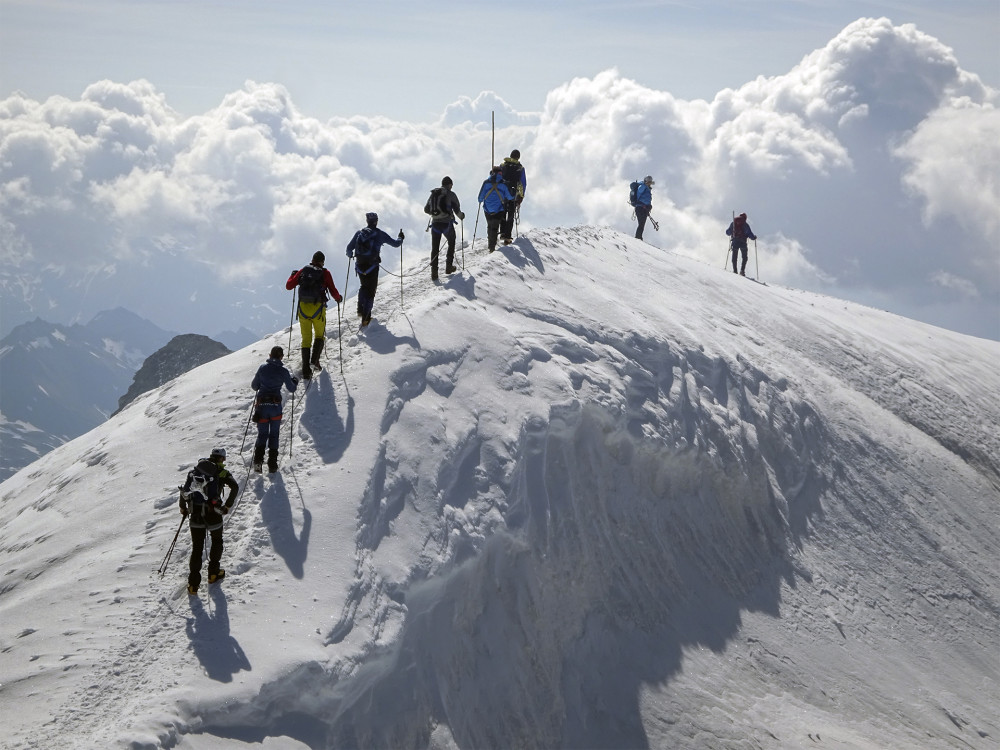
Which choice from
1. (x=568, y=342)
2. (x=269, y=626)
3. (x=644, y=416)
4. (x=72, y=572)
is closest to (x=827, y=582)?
(x=644, y=416)

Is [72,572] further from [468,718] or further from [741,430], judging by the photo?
[741,430]

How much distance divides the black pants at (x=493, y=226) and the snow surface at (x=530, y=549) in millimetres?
524

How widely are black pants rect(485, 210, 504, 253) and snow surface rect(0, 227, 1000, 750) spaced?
1.72ft

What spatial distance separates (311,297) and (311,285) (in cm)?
30

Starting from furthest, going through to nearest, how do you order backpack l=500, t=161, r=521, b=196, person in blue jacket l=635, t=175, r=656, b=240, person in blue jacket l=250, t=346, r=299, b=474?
person in blue jacket l=635, t=175, r=656, b=240
backpack l=500, t=161, r=521, b=196
person in blue jacket l=250, t=346, r=299, b=474

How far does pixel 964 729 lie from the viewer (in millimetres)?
20719

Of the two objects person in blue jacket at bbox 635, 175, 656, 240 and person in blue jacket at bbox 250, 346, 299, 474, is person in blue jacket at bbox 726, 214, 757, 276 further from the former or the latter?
person in blue jacket at bbox 250, 346, 299, 474

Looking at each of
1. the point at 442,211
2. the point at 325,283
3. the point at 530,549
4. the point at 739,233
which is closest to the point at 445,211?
the point at 442,211

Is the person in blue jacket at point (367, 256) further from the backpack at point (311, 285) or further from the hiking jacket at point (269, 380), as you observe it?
the hiking jacket at point (269, 380)

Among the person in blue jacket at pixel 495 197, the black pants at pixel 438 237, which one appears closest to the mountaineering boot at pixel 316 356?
the black pants at pixel 438 237

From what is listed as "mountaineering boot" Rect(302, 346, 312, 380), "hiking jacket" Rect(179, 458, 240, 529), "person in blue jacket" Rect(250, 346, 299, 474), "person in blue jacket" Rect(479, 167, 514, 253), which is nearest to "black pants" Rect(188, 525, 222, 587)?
"hiking jacket" Rect(179, 458, 240, 529)

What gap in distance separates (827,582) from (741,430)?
4.94 meters

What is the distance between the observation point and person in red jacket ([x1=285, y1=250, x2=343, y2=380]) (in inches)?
800

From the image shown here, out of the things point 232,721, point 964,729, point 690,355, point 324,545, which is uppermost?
point 690,355
